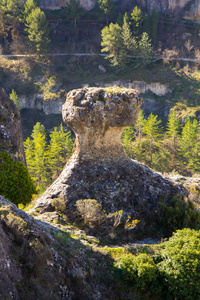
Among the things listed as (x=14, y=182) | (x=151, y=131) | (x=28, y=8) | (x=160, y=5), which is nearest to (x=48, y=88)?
(x=28, y=8)

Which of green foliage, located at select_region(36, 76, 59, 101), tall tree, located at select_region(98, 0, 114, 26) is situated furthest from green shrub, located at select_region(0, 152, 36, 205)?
tall tree, located at select_region(98, 0, 114, 26)

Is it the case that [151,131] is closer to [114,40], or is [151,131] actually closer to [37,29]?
[114,40]

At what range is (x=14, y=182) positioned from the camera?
48.2ft

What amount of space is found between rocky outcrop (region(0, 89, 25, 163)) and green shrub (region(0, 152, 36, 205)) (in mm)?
928

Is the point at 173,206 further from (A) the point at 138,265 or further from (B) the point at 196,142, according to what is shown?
(B) the point at 196,142

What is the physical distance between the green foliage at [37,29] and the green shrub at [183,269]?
60.4 m

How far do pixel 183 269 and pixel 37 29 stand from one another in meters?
62.4

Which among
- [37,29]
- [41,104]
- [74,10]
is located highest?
[74,10]

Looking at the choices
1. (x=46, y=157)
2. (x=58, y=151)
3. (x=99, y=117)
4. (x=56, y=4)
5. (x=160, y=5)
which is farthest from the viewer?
(x=56, y=4)

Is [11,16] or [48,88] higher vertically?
[11,16]

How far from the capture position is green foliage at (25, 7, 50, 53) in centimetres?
6088

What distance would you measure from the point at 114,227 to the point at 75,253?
3422mm

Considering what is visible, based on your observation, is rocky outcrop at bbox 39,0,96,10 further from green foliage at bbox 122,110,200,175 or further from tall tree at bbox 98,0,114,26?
green foliage at bbox 122,110,200,175

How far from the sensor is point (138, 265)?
10.1 meters
